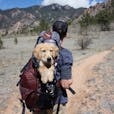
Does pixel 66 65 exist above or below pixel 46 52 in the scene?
below

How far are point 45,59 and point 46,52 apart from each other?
0.30 ft

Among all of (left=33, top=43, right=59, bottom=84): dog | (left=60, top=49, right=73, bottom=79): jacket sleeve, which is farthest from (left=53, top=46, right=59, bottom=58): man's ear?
(left=60, top=49, right=73, bottom=79): jacket sleeve

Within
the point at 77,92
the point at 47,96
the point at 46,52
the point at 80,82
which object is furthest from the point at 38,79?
the point at 80,82

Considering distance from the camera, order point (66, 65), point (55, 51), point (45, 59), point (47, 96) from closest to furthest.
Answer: point (45, 59) < point (55, 51) < point (47, 96) < point (66, 65)

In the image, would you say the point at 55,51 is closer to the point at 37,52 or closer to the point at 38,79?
the point at 37,52

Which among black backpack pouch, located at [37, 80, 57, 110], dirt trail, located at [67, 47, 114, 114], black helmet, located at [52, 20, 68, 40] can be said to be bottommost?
dirt trail, located at [67, 47, 114, 114]

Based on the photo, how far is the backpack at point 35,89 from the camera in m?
4.99

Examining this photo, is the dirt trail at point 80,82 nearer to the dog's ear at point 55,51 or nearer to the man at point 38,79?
the man at point 38,79

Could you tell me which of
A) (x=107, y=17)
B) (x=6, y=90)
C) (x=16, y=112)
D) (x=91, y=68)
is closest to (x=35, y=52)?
(x=16, y=112)

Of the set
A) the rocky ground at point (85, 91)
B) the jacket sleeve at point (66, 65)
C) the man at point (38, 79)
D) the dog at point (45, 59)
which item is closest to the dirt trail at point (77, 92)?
the rocky ground at point (85, 91)

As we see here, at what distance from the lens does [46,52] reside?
484cm

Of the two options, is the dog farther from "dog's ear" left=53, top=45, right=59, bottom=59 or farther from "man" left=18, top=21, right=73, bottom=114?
"man" left=18, top=21, right=73, bottom=114

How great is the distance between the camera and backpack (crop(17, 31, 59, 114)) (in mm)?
4988

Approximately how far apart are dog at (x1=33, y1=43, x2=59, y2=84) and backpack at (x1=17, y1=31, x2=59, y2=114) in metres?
0.10
